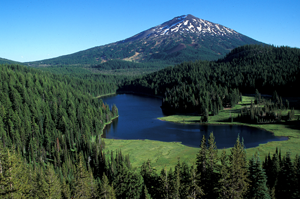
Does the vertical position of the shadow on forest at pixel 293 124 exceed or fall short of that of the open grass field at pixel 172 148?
it exceeds it

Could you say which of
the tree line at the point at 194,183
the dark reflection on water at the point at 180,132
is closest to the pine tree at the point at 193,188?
the tree line at the point at 194,183

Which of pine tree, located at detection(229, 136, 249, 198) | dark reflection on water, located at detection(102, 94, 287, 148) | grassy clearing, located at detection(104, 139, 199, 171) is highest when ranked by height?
pine tree, located at detection(229, 136, 249, 198)

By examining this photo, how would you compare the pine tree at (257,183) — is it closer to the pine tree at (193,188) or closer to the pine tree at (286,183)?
the pine tree at (286,183)

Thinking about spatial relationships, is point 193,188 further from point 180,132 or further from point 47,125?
point 47,125

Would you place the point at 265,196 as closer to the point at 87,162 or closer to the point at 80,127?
the point at 87,162

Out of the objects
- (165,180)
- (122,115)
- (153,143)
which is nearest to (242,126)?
(153,143)

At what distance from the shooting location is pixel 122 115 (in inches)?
6211

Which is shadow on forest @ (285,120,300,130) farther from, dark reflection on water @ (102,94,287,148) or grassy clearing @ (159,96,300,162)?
dark reflection on water @ (102,94,287,148)

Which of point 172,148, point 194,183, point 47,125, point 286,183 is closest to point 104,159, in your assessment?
point 172,148

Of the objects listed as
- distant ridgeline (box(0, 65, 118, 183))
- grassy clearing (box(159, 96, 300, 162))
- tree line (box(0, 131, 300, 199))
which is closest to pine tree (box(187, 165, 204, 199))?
tree line (box(0, 131, 300, 199))

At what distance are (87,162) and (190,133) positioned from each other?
51319 mm

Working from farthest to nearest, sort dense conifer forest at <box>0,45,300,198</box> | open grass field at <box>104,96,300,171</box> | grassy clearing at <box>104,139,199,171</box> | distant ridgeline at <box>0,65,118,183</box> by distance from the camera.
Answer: distant ridgeline at <box>0,65,118,183</box> → open grass field at <box>104,96,300,171</box> → grassy clearing at <box>104,139,199,171</box> → dense conifer forest at <box>0,45,300,198</box>

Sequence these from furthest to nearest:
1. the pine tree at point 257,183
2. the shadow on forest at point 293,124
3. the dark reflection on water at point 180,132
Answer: the shadow on forest at point 293,124, the dark reflection on water at point 180,132, the pine tree at point 257,183

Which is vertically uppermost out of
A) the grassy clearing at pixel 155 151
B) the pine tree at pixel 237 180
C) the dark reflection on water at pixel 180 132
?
the pine tree at pixel 237 180
